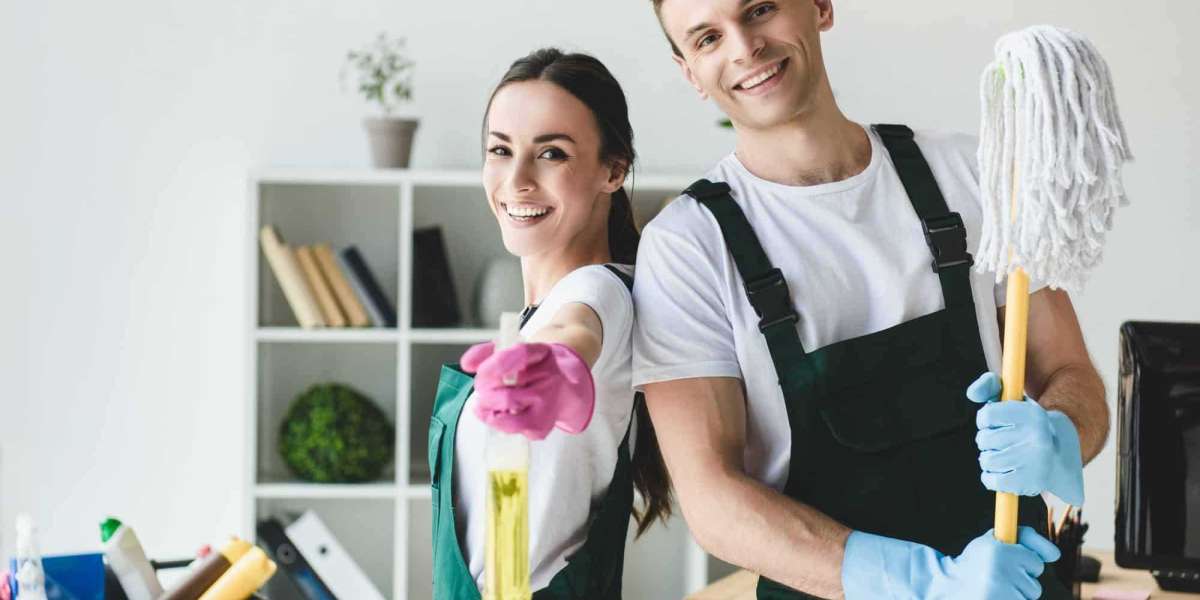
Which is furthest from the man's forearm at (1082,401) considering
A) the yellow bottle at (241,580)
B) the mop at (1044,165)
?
the yellow bottle at (241,580)

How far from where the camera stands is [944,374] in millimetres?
1506

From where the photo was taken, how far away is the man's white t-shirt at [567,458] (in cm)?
143

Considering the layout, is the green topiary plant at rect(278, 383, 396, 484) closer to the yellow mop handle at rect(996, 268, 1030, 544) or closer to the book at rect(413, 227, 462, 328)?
the book at rect(413, 227, 462, 328)

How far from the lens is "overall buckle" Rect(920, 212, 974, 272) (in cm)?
150

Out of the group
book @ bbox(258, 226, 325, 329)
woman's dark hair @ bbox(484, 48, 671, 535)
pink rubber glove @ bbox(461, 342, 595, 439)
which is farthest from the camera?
book @ bbox(258, 226, 325, 329)

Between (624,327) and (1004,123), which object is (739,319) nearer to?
(624,327)

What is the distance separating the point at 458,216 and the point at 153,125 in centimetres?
93

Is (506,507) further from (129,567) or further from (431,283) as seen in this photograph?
(431,283)

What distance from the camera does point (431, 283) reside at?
3.57m

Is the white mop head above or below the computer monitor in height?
above

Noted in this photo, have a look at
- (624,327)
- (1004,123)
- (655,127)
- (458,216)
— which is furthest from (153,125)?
(1004,123)

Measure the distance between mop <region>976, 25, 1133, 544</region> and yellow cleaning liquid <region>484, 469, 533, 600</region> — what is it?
0.48 m

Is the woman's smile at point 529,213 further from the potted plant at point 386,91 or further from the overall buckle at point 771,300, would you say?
the potted plant at point 386,91

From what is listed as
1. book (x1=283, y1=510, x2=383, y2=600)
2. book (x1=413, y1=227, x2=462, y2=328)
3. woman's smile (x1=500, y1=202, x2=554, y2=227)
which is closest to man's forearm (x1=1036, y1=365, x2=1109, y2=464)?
woman's smile (x1=500, y1=202, x2=554, y2=227)
